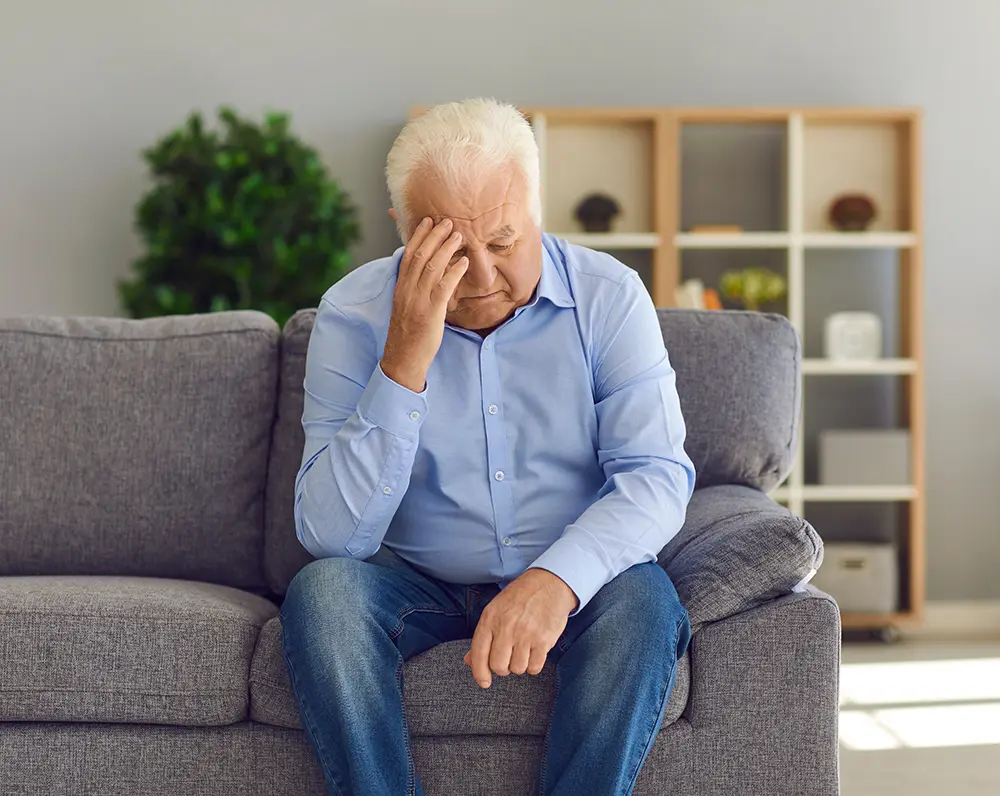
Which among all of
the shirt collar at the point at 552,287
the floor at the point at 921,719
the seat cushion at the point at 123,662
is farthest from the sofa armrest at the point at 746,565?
the floor at the point at 921,719

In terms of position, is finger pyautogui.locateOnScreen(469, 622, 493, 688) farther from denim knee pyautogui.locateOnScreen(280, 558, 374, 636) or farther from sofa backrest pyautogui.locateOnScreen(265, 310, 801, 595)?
sofa backrest pyautogui.locateOnScreen(265, 310, 801, 595)

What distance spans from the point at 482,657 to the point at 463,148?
2.07ft

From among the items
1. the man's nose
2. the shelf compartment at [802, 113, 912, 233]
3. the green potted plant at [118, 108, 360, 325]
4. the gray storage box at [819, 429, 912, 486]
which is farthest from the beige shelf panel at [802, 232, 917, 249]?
the man's nose

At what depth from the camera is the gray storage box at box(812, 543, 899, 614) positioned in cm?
356

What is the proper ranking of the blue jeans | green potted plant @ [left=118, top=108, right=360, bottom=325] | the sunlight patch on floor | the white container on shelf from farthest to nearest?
the white container on shelf → green potted plant @ [left=118, top=108, right=360, bottom=325] → the sunlight patch on floor → the blue jeans

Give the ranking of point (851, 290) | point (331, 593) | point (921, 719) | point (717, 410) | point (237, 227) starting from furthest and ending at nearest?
point (851, 290) → point (237, 227) → point (921, 719) → point (717, 410) → point (331, 593)

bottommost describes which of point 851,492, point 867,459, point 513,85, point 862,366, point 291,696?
point 291,696

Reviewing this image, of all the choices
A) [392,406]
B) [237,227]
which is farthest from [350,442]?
[237,227]

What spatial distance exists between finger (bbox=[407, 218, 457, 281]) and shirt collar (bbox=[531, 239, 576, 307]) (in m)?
0.19

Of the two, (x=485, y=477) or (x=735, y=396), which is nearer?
(x=485, y=477)

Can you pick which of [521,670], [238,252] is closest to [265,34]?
[238,252]

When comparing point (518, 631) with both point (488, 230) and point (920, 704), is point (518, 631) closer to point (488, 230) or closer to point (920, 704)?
point (488, 230)

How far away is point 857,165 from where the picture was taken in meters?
3.74

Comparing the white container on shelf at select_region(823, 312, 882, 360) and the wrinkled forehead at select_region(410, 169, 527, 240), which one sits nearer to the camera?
the wrinkled forehead at select_region(410, 169, 527, 240)
